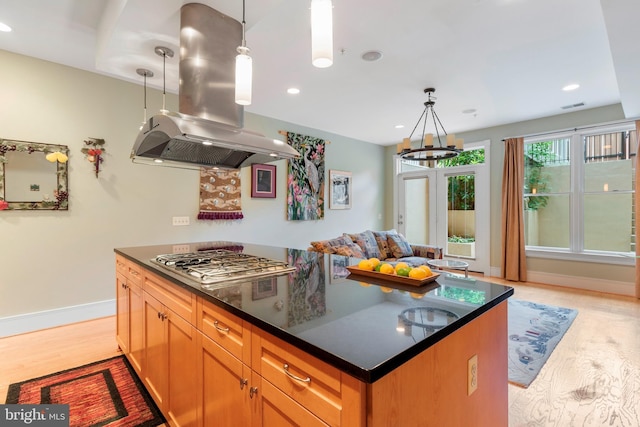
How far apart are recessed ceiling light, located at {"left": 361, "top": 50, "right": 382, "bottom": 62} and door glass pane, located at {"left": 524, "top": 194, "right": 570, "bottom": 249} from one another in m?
4.06

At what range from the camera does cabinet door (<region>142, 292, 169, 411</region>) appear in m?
1.69

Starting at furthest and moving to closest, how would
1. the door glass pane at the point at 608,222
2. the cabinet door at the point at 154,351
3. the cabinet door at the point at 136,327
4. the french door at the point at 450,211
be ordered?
the french door at the point at 450,211 → the door glass pane at the point at 608,222 → the cabinet door at the point at 136,327 → the cabinet door at the point at 154,351

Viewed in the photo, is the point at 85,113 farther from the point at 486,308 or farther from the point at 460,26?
the point at 486,308

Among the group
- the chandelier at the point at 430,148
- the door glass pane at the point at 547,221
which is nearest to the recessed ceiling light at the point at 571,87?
the chandelier at the point at 430,148

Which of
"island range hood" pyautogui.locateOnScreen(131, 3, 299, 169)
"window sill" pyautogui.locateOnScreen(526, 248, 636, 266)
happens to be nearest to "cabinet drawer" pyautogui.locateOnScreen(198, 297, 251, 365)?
"island range hood" pyautogui.locateOnScreen(131, 3, 299, 169)

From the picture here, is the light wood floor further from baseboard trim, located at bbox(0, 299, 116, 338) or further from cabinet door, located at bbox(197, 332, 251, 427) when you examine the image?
cabinet door, located at bbox(197, 332, 251, 427)

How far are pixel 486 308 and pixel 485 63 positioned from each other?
10.2 ft

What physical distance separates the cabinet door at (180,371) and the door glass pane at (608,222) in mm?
5925

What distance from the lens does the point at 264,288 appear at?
4.45 ft

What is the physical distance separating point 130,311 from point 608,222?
6358 millimetres

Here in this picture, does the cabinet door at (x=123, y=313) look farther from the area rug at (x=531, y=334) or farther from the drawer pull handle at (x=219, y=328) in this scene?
the area rug at (x=531, y=334)

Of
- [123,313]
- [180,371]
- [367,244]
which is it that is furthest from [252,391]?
[367,244]

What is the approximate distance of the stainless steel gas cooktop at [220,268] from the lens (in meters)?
1.48

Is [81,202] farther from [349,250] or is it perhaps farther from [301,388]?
[301,388]
